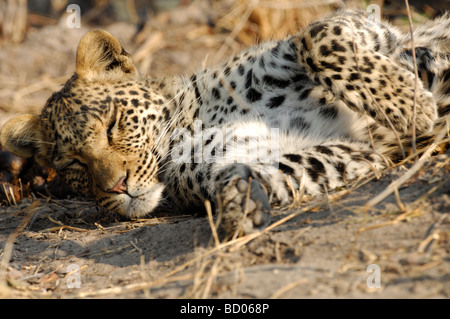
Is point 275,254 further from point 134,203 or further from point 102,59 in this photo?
point 102,59

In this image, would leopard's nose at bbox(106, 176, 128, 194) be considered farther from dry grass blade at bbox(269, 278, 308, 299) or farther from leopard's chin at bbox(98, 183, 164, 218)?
dry grass blade at bbox(269, 278, 308, 299)

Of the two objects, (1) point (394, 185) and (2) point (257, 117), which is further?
(2) point (257, 117)

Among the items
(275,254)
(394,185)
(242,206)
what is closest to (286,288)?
(275,254)

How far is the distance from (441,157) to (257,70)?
172cm

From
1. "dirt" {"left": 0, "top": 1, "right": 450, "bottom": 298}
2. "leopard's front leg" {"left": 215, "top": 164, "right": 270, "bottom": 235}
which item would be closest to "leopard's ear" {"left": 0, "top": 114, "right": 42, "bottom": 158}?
"dirt" {"left": 0, "top": 1, "right": 450, "bottom": 298}

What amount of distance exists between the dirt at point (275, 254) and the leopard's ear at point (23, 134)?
90 cm

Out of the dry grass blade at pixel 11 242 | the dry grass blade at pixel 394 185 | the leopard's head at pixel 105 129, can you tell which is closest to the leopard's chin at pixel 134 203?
the leopard's head at pixel 105 129

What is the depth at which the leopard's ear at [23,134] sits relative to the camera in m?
4.74

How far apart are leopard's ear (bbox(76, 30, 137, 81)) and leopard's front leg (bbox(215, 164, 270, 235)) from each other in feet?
6.14

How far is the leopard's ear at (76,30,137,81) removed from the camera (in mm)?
4531

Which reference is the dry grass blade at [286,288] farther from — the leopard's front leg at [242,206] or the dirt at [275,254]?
the leopard's front leg at [242,206]

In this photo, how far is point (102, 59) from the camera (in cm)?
468

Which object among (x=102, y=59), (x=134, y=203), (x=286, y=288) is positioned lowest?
(x=286, y=288)

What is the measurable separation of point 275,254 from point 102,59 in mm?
2609
